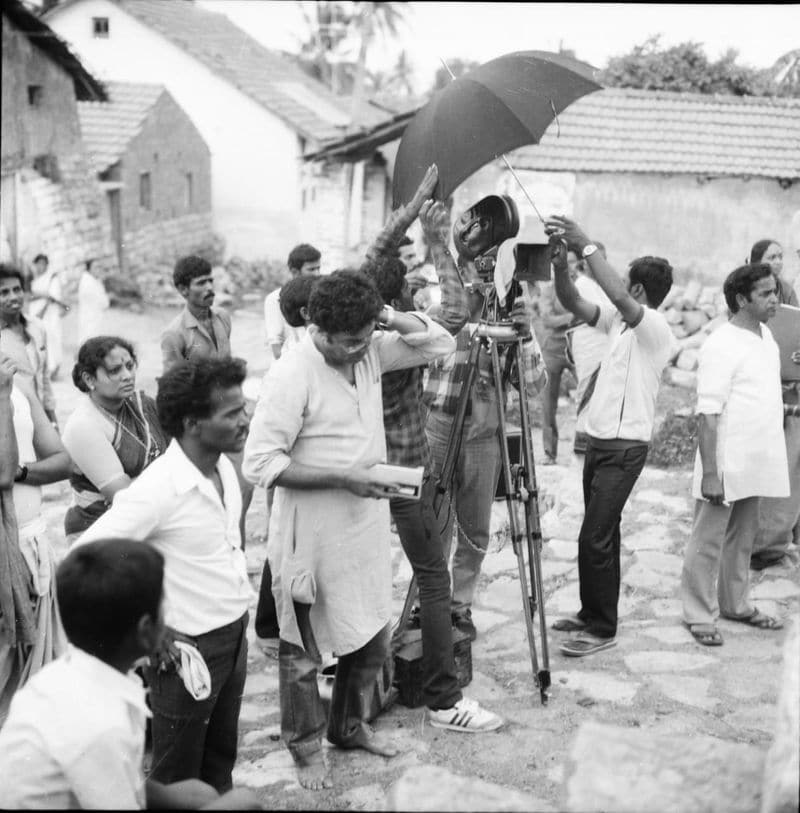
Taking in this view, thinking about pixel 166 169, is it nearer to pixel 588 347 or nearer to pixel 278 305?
pixel 278 305

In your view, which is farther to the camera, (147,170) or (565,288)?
(147,170)

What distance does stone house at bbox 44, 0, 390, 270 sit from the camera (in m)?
22.2

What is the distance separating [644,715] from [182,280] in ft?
11.3

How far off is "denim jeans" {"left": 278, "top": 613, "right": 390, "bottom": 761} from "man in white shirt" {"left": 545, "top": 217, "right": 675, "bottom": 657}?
136 centimetres

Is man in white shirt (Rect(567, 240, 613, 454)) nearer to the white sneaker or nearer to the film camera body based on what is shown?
the film camera body

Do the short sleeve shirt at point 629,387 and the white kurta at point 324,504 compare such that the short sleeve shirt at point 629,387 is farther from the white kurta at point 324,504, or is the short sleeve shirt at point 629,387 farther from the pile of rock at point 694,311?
the pile of rock at point 694,311

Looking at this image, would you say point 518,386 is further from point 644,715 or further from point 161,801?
point 161,801

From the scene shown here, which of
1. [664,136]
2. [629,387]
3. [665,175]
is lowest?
[629,387]

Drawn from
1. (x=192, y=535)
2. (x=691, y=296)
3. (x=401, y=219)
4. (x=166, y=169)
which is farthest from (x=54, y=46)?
(x=192, y=535)

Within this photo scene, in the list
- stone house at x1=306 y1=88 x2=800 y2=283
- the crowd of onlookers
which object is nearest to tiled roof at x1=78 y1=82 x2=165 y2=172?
stone house at x1=306 y1=88 x2=800 y2=283

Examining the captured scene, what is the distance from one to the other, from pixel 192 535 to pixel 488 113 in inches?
87.9

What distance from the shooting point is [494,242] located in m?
4.65

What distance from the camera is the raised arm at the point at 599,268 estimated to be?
451cm

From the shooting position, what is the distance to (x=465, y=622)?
5.18 metres
